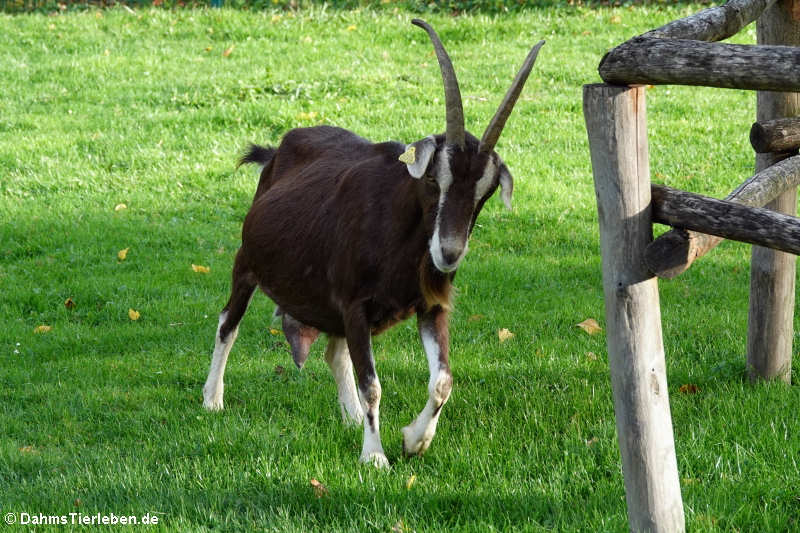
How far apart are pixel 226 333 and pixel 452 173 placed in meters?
2.28

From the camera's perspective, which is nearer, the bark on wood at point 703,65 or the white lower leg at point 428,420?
the bark on wood at point 703,65

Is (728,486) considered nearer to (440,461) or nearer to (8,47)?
(440,461)

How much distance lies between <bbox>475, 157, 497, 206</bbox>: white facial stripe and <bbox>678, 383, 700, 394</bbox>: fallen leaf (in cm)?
184

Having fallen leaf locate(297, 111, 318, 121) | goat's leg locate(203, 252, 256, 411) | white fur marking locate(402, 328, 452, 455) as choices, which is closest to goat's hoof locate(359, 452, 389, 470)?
white fur marking locate(402, 328, 452, 455)

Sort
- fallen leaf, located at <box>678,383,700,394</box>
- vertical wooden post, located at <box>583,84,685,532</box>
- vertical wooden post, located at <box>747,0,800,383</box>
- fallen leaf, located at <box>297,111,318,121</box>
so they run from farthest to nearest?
fallen leaf, located at <box>297,111,318,121</box> → fallen leaf, located at <box>678,383,700,394</box> → vertical wooden post, located at <box>747,0,800,383</box> → vertical wooden post, located at <box>583,84,685,532</box>

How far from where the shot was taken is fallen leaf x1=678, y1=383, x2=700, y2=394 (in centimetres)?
577

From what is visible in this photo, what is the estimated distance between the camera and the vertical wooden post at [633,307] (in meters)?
3.65

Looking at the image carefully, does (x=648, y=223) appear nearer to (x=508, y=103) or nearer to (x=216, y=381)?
(x=508, y=103)

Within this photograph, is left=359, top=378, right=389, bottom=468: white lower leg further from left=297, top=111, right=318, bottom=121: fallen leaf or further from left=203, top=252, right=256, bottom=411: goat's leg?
left=297, top=111, right=318, bottom=121: fallen leaf

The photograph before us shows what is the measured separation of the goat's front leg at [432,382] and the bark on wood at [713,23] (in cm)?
198

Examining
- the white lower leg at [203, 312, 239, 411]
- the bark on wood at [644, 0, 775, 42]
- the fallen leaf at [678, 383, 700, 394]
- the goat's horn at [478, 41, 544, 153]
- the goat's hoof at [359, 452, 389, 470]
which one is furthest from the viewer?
the white lower leg at [203, 312, 239, 411]

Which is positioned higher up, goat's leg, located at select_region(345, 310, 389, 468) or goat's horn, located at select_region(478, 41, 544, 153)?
goat's horn, located at select_region(478, 41, 544, 153)

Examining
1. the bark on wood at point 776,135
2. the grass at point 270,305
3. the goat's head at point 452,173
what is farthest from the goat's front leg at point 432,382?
the bark on wood at point 776,135

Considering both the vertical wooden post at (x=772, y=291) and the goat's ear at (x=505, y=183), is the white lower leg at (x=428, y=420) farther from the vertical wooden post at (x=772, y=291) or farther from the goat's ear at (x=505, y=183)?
the vertical wooden post at (x=772, y=291)
